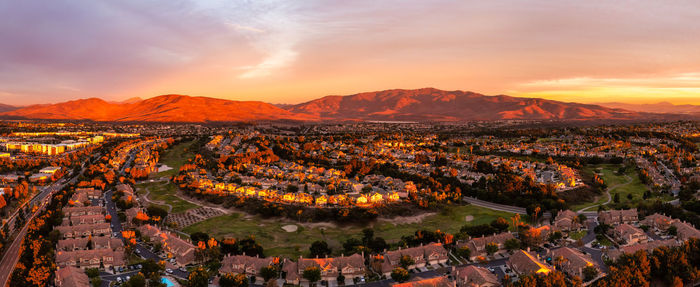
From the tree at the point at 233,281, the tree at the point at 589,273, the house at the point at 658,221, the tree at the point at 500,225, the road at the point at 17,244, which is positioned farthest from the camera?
the tree at the point at 500,225

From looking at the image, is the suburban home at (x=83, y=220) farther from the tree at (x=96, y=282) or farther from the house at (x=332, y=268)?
the house at (x=332, y=268)

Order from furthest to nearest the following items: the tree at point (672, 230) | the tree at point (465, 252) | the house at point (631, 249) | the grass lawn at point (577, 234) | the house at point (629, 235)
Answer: the grass lawn at point (577, 234), the tree at point (672, 230), the house at point (629, 235), the tree at point (465, 252), the house at point (631, 249)

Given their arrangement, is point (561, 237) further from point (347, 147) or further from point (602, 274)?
A: point (347, 147)

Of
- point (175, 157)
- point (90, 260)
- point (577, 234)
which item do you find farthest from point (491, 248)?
point (175, 157)

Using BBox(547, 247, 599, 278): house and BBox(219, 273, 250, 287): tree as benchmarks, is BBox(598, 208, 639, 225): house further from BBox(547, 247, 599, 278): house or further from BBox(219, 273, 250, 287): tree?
BBox(219, 273, 250, 287): tree

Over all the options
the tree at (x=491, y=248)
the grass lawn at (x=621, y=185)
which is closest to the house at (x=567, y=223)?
the tree at (x=491, y=248)

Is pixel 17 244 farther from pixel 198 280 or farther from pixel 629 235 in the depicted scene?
pixel 629 235
